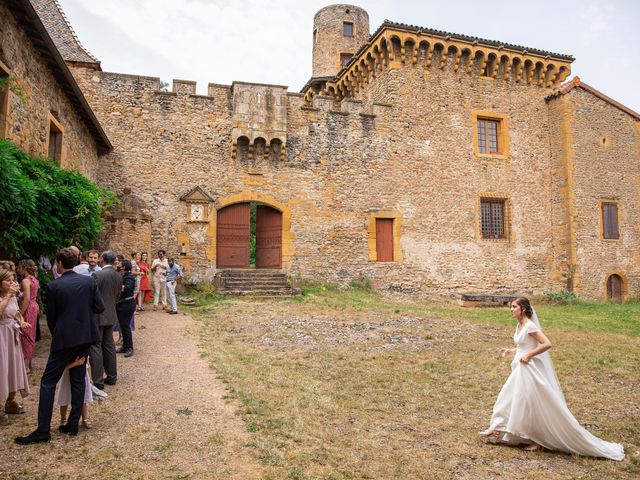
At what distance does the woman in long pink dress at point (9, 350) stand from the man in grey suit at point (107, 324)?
908 millimetres

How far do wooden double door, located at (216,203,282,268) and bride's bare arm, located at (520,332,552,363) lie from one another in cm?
1226

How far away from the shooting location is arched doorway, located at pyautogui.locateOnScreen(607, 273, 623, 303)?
1916cm

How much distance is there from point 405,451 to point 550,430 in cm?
139

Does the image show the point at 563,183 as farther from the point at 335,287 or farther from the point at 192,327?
the point at 192,327

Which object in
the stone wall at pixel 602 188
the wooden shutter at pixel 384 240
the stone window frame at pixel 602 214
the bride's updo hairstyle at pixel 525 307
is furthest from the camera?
the stone window frame at pixel 602 214

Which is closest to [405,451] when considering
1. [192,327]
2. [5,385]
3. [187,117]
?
[5,385]

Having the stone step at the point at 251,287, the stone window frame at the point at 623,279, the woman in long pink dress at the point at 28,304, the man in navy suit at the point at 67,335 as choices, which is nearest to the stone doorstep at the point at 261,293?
the stone step at the point at 251,287

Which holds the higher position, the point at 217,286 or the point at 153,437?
the point at 217,286

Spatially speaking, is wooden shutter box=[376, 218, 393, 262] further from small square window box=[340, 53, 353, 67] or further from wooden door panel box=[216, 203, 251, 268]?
small square window box=[340, 53, 353, 67]

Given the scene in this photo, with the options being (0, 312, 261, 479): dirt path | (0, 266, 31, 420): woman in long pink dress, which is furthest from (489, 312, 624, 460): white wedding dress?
(0, 266, 31, 420): woman in long pink dress

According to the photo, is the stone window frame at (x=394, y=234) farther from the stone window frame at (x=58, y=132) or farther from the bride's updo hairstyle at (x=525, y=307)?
the bride's updo hairstyle at (x=525, y=307)

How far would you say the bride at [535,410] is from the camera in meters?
4.52

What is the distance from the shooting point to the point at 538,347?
4.71 meters

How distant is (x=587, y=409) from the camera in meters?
5.93
